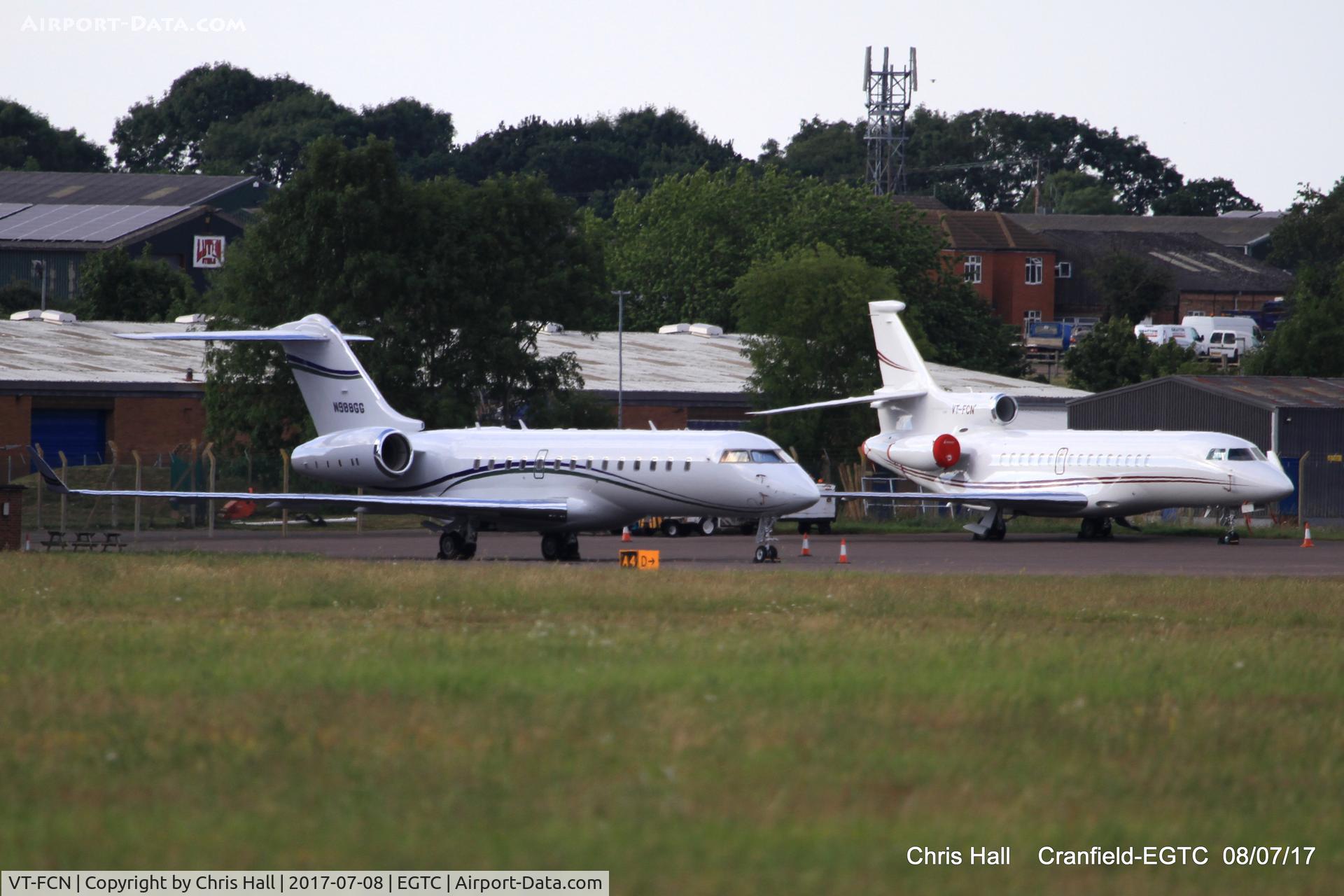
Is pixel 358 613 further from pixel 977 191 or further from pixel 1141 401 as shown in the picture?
pixel 977 191

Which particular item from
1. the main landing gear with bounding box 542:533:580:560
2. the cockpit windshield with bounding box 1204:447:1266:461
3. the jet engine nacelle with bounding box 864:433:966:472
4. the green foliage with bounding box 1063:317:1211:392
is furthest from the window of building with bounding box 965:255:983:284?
the main landing gear with bounding box 542:533:580:560

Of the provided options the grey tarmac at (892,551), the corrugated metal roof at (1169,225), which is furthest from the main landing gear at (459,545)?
the corrugated metal roof at (1169,225)

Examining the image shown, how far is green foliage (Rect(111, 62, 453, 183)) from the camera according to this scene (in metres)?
133

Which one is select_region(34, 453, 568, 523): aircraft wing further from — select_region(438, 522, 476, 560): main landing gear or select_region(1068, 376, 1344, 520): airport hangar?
select_region(1068, 376, 1344, 520): airport hangar

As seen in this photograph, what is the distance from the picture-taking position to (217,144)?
136 metres

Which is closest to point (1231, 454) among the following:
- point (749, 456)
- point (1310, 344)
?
point (749, 456)

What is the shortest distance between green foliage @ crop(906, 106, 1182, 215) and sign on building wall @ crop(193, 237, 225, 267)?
7436 centimetres

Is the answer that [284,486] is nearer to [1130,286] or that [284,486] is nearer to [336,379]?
[336,379]

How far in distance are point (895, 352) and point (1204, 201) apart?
4425 inches

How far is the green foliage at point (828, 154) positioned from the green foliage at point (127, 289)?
7627 centimetres

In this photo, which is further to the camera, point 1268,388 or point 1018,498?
point 1268,388

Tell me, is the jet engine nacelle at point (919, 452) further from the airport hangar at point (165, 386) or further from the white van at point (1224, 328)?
the white van at point (1224, 328)

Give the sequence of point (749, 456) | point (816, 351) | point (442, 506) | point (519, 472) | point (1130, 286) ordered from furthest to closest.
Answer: point (1130, 286) < point (816, 351) < point (519, 472) < point (442, 506) < point (749, 456)

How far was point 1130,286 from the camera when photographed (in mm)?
100625
